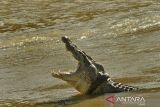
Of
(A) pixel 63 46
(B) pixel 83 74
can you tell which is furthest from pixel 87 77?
(A) pixel 63 46

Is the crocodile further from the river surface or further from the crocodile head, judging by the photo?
the river surface

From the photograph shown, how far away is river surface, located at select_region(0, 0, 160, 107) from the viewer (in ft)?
23.7

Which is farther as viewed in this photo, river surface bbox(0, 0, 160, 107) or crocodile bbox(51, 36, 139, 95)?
river surface bbox(0, 0, 160, 107)

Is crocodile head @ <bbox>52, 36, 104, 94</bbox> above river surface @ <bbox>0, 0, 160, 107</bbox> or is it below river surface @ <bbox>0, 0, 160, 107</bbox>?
above

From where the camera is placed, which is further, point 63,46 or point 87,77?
point 63,46

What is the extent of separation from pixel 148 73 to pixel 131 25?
522 centimetres

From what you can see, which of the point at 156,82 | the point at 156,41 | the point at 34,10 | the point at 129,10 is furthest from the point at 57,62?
the point at 34,10

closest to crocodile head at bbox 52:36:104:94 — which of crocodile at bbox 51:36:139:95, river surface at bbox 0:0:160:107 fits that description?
crocodile at bbox 51:36:139:95

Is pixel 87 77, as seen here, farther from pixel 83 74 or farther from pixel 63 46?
pixel 63 46

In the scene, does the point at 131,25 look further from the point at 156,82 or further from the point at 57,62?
the point at 156,82

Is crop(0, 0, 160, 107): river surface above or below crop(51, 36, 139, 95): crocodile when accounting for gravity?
below

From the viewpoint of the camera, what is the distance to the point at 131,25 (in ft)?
42.2

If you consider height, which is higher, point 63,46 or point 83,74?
point 83,74

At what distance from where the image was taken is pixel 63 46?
1159 cm
